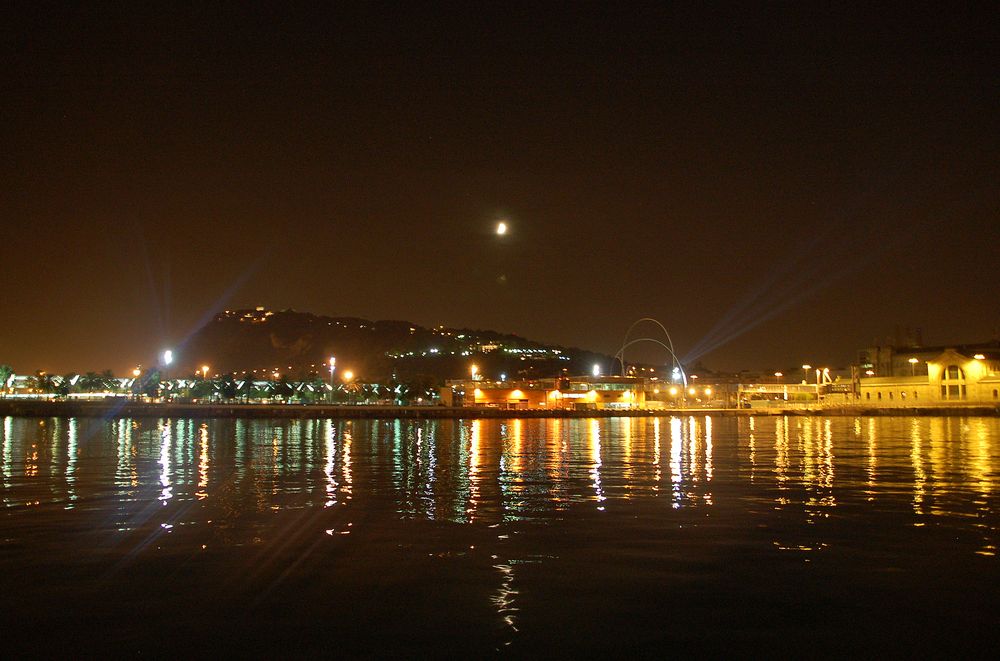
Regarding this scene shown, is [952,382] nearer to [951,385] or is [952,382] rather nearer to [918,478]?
[951,385]

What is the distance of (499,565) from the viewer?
14.0 m

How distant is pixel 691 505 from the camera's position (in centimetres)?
2147

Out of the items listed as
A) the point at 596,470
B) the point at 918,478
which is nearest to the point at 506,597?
the point at 596,470

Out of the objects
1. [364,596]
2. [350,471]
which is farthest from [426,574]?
[350,471]

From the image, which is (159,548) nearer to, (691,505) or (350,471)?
(691,505)

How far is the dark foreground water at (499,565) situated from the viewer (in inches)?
399

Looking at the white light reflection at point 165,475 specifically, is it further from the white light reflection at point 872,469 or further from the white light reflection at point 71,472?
the white light reflection at point 872,469

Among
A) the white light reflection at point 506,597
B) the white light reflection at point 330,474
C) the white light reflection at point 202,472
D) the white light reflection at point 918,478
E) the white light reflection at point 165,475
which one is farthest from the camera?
the white light reflection at point 202,472

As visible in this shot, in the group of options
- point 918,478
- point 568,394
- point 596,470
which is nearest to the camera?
point 918,478

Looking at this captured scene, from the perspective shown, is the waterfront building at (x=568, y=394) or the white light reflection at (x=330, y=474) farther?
the waterfront building at (x=568, y=394)

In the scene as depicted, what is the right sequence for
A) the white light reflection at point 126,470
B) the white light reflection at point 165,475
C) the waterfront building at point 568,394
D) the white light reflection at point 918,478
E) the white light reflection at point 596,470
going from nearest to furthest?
the white light reflection at point 918,478 < the white light reflection at point 165,475 < the white light reflection at point 596,470 < the white light reflection at point 126,470 < the waterfront building at point 568,394

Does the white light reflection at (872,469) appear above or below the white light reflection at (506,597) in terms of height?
below

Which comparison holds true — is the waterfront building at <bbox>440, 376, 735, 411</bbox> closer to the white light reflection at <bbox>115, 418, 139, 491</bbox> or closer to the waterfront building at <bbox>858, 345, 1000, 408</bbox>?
the waterfront building at <bbox>858, 345, 1000, 408</bbox>

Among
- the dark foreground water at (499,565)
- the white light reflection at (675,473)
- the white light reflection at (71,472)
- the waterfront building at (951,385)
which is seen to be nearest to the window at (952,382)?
the waterfront building at (951,385)
